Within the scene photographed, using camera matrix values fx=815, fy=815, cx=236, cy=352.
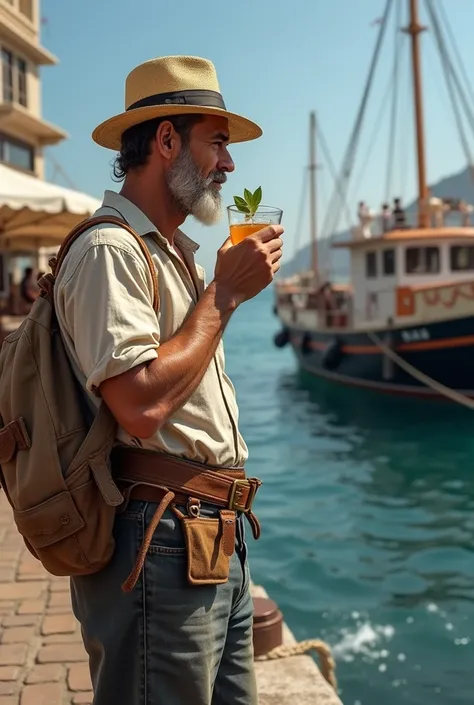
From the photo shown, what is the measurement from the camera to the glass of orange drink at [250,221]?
1.89 m

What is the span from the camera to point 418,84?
63.6 ft

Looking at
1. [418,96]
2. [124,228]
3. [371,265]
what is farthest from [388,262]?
[124,228]

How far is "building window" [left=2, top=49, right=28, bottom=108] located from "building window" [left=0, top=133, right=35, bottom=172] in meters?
1.05

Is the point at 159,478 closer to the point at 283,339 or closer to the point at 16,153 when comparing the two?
the point at 16,153

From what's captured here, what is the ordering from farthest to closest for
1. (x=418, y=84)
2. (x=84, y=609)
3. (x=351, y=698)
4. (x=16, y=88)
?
(x=16, y=88) → (x=418, y=84) → (x=351, y=698) → (x=84, y=609)

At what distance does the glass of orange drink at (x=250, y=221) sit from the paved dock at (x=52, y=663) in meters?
2.05

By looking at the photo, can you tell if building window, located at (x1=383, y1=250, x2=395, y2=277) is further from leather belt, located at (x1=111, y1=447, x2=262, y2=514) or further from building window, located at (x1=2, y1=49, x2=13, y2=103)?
leather belt, located at (x1=111, y1=447, x2=262, y2=514)

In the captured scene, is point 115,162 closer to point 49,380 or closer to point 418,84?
point 49,380

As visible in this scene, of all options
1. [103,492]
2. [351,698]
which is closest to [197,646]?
[103,492]

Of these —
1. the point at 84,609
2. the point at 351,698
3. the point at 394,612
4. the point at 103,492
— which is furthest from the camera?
the point at 394,612

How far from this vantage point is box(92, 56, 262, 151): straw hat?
6.02 ft

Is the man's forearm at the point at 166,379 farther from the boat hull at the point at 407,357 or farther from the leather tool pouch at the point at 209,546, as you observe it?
the boat hull at the point at 407,357

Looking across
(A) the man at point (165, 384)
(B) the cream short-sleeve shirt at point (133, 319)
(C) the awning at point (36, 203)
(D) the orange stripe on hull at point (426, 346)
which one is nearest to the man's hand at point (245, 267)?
(A) the man at point (165, 384)

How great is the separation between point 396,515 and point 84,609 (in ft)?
23.6
